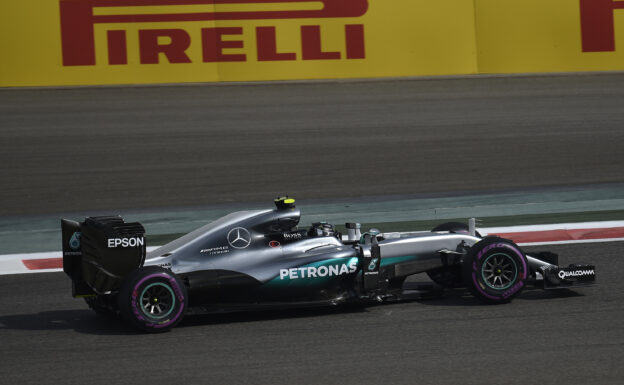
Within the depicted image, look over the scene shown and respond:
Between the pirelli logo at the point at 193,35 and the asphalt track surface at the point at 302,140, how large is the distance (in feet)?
1.67

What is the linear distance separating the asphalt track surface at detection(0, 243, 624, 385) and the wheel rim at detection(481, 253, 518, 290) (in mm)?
192

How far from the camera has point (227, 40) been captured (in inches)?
550

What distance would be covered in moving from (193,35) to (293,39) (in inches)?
56.2

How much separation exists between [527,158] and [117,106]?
5.97 metres

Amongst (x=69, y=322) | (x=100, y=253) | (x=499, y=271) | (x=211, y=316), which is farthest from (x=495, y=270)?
(x=69, y=322)

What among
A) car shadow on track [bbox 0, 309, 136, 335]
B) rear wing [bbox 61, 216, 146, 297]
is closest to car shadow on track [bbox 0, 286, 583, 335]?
car shadow on track [bbox 0, 309, 136, 335]

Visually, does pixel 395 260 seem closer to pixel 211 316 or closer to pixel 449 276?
pixel 449 276

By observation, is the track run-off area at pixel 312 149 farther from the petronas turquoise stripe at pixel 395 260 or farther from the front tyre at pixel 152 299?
the front tyre at pixel 152 299

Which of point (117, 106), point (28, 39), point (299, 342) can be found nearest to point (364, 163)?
point (117, 106)

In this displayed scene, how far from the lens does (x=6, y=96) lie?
45.4 feet

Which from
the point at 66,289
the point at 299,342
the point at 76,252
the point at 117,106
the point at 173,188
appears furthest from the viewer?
the point at 117,106

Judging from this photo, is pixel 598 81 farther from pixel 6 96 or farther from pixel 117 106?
pixel 6 96

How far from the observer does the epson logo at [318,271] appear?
7590mm

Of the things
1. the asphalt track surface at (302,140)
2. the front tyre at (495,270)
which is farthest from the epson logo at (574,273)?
the asphalt track surface at (302,140)
